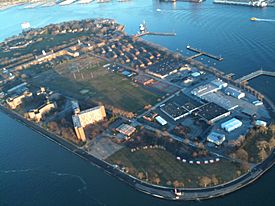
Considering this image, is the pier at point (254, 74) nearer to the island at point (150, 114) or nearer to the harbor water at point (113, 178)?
the island at point (150, 114)

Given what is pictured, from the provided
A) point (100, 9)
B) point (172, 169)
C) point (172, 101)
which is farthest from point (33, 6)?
point (172, 169)

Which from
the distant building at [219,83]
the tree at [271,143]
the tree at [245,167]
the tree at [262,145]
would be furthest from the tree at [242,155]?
the distant building at [219,83]

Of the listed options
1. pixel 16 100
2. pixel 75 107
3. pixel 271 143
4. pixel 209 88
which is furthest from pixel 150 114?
pixel 16 100

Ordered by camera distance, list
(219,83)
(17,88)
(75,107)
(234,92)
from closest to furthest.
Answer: (234,92) < (75,107) < (219,83) < (17,88)

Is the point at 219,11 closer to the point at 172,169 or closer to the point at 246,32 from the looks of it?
the point at 246,32

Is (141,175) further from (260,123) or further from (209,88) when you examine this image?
(209,88)

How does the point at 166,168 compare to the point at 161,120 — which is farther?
the point at 161,120
